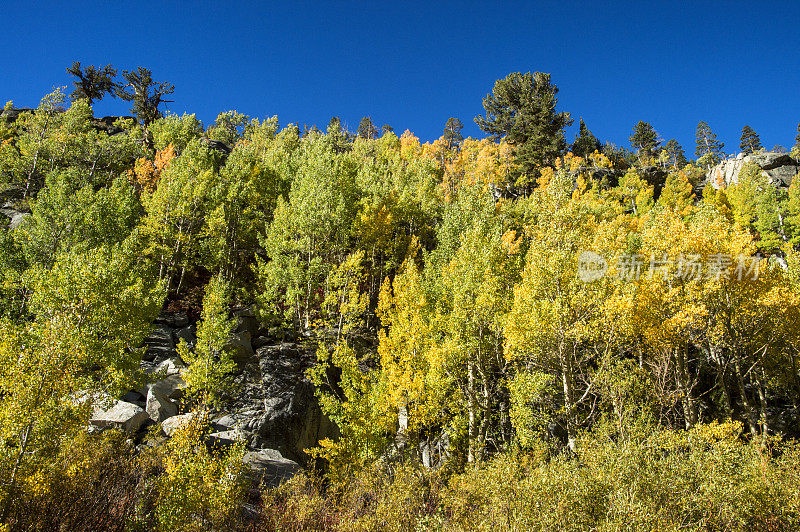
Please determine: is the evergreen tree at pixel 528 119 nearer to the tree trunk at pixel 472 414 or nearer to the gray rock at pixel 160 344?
the tree trunk at pixel 472 414

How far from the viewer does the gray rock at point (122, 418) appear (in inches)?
714

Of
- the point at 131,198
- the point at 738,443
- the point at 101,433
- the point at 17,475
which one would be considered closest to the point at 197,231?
the point at 131,198

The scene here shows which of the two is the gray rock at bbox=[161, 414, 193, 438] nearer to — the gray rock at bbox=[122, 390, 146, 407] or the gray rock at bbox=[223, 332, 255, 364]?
the gray rock at bbox=[122, 390, 146, 407]

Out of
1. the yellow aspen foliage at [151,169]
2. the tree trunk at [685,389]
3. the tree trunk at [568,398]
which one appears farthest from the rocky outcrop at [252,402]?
the yellow aspen foliage at [151,169]

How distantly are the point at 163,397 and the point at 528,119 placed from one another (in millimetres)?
59651

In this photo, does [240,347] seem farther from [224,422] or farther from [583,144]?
[583,144]

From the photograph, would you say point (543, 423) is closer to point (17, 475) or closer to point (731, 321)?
point (731, 321)

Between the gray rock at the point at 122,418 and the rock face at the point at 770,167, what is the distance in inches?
3375

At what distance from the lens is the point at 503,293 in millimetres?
23625

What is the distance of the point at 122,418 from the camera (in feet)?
61.1

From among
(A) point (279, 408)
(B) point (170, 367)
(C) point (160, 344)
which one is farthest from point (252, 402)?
(C) point (160, 344)

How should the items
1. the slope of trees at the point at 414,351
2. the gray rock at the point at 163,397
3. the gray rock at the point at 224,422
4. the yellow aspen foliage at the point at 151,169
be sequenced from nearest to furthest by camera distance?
the slope of trees at the point at 414,351 → the gray rock at the point at 163,397 → the gray rock at the point at 224,422 → the yellow aspen foliage at the point at 151,169

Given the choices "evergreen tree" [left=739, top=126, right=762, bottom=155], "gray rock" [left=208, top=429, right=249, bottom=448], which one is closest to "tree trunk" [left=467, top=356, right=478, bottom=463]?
"gray rock" [left=208, top=429, right=249, bottom=448]

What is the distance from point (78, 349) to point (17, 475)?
430cm
